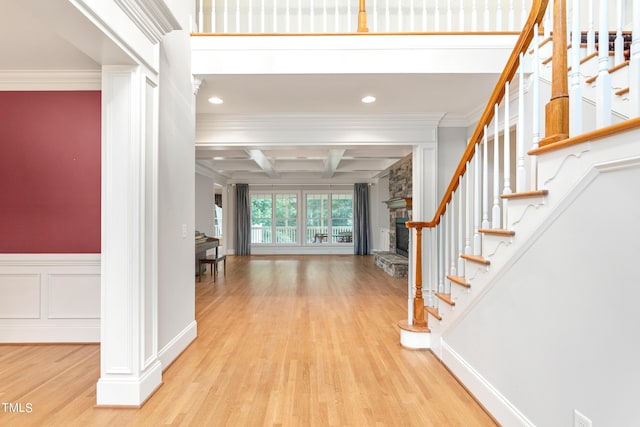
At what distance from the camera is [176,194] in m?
2.83

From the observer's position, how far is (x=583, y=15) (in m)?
3.70

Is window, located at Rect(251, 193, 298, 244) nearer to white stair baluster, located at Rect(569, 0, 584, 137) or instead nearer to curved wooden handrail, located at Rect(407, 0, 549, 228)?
curved wooden handrail, located at Rect(407, 0, 549, 228)

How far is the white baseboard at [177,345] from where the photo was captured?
8.38 feet

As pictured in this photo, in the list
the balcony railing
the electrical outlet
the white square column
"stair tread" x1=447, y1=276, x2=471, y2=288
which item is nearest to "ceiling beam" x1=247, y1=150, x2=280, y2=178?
the balcony railing

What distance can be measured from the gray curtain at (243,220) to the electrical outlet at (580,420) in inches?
385

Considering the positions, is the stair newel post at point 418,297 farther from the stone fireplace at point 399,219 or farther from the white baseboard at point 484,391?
the stone fireplace at point 399,219

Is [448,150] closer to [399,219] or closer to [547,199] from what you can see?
[547,199]

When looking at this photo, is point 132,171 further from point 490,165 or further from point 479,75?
point 490,165

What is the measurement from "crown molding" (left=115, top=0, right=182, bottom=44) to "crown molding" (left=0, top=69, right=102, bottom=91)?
120cm

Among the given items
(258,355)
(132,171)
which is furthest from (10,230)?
(258,355)

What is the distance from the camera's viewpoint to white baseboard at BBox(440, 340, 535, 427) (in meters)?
1.79

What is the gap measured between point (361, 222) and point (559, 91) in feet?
29.9

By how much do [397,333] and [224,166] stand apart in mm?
6259

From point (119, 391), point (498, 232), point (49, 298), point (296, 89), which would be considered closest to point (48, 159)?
point (49, 298)
